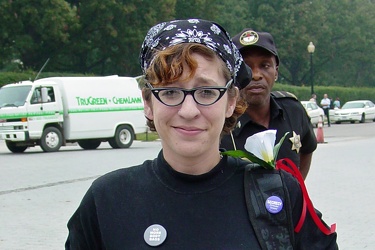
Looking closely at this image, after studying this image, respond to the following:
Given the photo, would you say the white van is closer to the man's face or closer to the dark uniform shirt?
the dark uniform shirt

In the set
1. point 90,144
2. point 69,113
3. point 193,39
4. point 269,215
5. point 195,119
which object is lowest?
point 90,144

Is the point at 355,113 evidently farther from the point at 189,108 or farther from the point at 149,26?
the point at 189,108

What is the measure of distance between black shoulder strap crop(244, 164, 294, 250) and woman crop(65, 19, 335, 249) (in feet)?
0.09

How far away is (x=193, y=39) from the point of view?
204cm

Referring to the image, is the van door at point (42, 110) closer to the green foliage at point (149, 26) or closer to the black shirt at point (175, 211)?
the green foliage at point (149, 26)

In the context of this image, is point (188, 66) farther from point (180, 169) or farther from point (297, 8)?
point (297, 8)

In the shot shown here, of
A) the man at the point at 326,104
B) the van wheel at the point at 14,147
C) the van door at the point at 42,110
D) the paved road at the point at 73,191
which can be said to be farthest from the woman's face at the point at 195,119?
the man at the point at 326,104

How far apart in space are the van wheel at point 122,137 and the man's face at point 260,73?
746 inches

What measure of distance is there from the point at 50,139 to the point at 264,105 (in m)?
17.5

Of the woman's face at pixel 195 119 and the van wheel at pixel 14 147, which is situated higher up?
the woman's face at pixel 195 119

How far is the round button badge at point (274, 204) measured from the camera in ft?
6.53

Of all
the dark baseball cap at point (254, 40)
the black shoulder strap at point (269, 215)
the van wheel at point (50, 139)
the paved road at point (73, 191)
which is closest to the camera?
the black shoulder strap at point (269, 215)

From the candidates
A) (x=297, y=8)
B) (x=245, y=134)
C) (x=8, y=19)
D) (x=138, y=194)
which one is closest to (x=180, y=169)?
(x=138, y=194)

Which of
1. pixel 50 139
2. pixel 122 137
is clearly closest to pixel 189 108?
pixel 50 139
